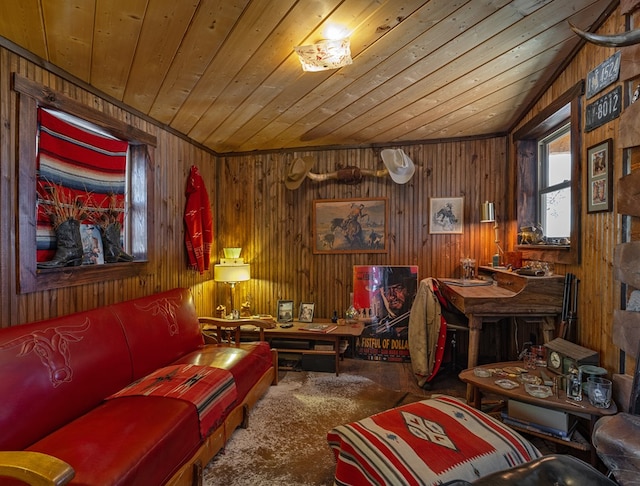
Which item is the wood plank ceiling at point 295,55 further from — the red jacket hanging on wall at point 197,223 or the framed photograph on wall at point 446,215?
the framed photograph on wall at point 446,215

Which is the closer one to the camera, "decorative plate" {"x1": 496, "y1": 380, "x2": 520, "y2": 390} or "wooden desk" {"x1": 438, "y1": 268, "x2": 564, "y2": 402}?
"decorative plate" {"x1": 496, "y1": 380, "x2": 520, "y2": 390}

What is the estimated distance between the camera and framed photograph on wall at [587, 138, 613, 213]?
2.12 metres

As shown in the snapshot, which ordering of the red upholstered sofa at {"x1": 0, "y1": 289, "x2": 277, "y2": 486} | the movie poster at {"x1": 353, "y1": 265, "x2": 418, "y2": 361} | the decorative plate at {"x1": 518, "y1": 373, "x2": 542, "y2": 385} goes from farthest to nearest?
the movie poster at {"x1": 353, "y1": 265, "x2": 418, "y2": 361} → the decorative plate at {"x1": 518, "y1": 373, "x2": 542, "y2": 385} → the red upholstered sofa at {"x1": 0, "y1": 289, "x2": 277, "y2": 486}

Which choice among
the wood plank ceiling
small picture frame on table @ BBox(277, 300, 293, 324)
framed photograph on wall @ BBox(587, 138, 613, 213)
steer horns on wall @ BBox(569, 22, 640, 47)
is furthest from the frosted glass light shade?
steer horns on wall @ BBox(569, 22, 640, 47)

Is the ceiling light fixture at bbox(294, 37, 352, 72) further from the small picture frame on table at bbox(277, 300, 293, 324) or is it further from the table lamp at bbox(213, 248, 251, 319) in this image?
the small picture frame on table at bbox(277, 300, 293, 324)

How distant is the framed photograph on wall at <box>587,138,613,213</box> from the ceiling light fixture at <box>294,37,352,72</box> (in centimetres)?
176

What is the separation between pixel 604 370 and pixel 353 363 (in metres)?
2.40

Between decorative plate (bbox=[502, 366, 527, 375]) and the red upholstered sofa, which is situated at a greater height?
the red upholstered sofa

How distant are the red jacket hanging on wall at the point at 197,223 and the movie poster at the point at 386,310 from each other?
1.88 metres

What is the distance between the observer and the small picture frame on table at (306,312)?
13.4 ft

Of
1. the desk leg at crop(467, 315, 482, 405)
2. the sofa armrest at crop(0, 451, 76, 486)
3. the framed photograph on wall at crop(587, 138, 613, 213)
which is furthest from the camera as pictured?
the desk leg at crop(467, 315, 482, 405)

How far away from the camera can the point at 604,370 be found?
6.59 feet

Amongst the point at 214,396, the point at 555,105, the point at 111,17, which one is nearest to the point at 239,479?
the point at 214,396

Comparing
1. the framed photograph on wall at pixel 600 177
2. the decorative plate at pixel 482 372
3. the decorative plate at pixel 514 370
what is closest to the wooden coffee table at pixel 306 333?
the decorative plate at pixel 482 372
